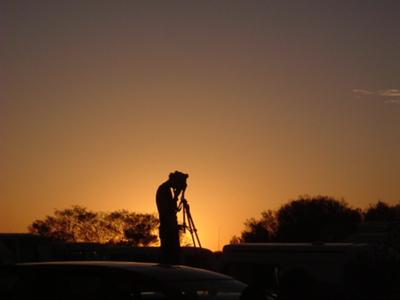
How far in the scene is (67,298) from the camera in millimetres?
8398

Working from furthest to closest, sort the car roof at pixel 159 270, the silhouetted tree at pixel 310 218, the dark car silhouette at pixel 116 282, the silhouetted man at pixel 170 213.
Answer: the silhouetted tree at pixel 310 218 < the silhouetted man at pixel 170 213 < the car roof at pixel 159 270 < the dark car silhouette at pixel 116 282

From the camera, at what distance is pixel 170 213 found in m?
14.3

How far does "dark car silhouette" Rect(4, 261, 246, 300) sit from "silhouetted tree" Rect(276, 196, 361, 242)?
51933 millimetres

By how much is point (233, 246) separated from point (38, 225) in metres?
63.9

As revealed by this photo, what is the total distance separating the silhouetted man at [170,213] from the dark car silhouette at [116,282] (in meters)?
5.12

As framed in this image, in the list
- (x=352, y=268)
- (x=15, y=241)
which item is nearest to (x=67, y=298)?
(x=352, y=268)

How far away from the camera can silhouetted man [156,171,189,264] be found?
14.0 m

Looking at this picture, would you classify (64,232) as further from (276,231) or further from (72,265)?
(72,265)

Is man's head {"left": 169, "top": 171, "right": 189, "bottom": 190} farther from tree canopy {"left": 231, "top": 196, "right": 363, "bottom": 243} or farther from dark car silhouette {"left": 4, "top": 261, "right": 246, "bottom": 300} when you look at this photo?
tree canopy {"left": 231, "top": 196, "right": 363, "bottom": 243}

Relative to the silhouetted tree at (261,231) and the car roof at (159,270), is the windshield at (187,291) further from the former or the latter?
the silhouetted tree at (261,231)

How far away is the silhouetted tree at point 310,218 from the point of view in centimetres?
6252

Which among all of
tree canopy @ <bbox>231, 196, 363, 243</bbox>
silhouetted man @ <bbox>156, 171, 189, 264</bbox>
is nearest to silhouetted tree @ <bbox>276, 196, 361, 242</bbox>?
tree canopy @ <bbox>231, 196, 363, 243</bbox>

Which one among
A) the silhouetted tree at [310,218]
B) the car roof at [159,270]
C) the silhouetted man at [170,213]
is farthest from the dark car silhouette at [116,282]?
the silhouetted tree at [310,218]

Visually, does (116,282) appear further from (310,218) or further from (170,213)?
(310,218)
